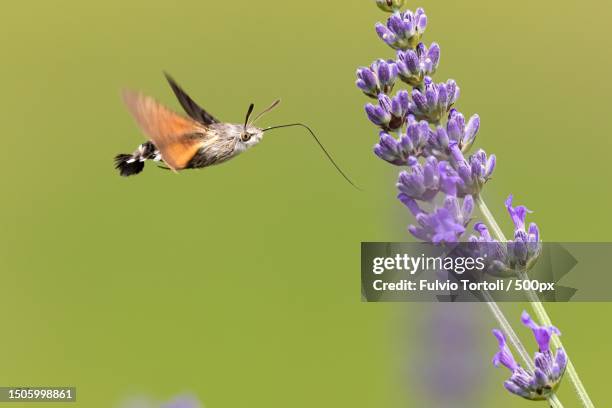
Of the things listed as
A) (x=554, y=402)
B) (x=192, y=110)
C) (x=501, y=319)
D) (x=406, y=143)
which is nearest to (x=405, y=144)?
(x=406, y=143)

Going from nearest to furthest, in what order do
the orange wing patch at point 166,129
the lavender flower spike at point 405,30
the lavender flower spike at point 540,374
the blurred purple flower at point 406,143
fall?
the lavender flower spike at point 540,374 < the blurred purple flower at point 406,143 < the lavender flower spike at point 405,30 < the orange wing patch at point 166,129

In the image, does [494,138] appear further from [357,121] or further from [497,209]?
[497,209]

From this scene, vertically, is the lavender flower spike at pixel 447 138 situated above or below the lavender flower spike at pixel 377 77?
below

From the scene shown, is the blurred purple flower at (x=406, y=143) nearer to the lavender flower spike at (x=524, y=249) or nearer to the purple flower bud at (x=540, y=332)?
the lavender flower spike at (x=524, y=249)

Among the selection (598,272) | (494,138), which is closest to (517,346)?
(598,272)

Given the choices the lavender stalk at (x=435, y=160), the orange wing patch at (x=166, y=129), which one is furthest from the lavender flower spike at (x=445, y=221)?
the orange wing patch at (x=166, y=129)

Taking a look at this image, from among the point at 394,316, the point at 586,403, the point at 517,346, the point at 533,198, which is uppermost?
the point at 533,198

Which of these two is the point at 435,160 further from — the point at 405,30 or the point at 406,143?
the point at 405,30
